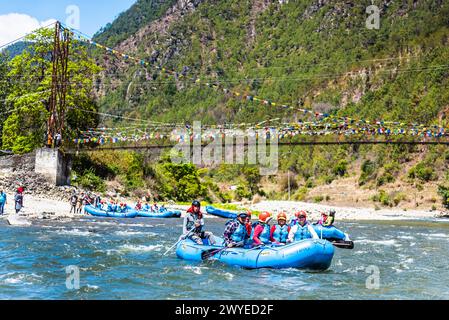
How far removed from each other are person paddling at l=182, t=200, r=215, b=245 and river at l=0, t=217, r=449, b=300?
0.90m

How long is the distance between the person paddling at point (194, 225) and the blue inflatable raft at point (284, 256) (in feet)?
3.53

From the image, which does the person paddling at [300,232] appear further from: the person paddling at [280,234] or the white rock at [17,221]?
the white rock at [17,221]

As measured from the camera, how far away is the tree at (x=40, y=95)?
3962 cm

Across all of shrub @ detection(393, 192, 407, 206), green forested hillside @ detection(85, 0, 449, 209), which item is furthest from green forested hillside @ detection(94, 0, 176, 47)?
shrub @ detection(393, 192, 407, 206)

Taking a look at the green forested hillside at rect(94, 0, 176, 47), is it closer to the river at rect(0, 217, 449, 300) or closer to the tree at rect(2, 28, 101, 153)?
the tree at rect(2, 28, 101, 153)

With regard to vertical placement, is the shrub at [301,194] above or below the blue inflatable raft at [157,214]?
below

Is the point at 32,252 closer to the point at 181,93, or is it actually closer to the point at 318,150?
the point at 318,150

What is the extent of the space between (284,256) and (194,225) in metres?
3.37

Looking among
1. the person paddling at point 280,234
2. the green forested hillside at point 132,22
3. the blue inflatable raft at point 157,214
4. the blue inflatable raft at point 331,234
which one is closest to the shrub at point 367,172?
the blue inflatable raft at point 157,214

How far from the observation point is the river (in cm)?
1107

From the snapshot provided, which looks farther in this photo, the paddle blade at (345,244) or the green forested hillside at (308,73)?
the green forested hillside at (308,73)

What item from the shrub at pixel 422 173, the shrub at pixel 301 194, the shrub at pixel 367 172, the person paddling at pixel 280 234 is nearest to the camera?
the person paddling at pixel 280 234

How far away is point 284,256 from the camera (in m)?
12.9
